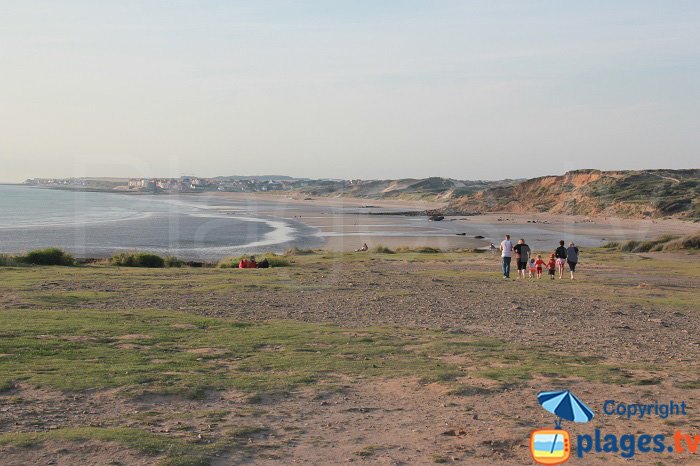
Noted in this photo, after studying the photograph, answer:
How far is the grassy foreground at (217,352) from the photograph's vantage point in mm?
8188

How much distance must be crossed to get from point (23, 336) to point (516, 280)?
15.3 m

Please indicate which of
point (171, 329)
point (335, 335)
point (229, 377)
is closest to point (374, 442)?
point (229, 377)

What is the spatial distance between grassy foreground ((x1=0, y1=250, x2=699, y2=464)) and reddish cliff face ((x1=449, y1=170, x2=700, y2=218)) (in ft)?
218

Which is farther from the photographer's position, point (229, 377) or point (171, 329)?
point (171, 329)

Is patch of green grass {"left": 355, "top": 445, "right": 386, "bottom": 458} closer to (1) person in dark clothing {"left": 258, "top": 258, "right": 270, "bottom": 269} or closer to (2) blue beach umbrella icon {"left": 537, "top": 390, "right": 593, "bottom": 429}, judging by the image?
(2) blue beach umbrella icon {"left": 537, "top": 390, "right": 593, "bottom": 429}

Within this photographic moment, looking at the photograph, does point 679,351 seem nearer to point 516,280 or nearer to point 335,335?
point 335,335

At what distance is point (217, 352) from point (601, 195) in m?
89.3

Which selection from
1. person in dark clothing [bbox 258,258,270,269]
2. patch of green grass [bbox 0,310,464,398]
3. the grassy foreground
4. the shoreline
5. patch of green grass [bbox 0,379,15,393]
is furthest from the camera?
the shoreline

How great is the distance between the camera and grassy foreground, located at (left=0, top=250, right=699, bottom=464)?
26.9ft

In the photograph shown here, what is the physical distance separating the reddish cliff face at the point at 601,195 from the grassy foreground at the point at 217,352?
66.6 m

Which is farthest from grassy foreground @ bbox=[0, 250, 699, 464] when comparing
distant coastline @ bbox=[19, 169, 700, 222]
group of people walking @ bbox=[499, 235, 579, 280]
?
distant coastline @ bbox=[19, 169, 700, 222]

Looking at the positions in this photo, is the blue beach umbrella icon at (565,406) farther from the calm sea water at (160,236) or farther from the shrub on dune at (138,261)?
the calm sea water at (160,236)

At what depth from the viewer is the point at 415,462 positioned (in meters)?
6.51

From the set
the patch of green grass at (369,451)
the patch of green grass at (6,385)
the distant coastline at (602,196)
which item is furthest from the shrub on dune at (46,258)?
the distant coastline at (602,196)
